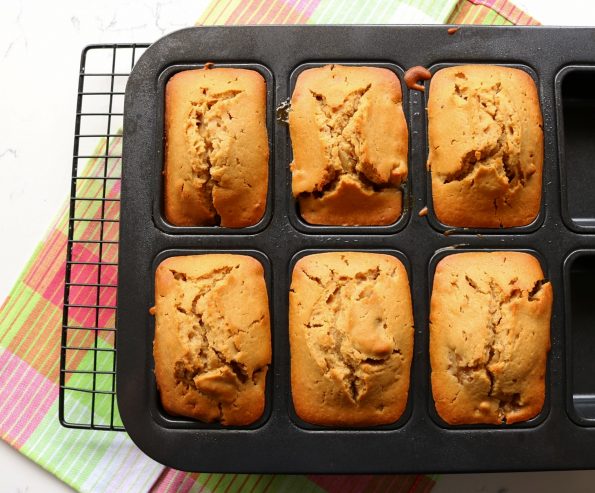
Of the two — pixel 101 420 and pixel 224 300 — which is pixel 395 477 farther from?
pixel 101 420

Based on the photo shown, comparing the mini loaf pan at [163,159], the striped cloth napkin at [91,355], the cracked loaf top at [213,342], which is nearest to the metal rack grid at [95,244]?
the striped cloth napkin at [91,355]

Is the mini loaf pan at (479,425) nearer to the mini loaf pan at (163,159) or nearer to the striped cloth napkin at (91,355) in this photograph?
the striped cloth napkin at (91,355)

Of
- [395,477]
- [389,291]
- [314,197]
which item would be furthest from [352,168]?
[395,477]

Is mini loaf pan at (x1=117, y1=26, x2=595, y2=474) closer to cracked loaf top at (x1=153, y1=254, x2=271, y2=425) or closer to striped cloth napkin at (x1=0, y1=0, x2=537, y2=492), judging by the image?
cracked loaf top at (x1=153, y1=254, x2=271, y2=425)

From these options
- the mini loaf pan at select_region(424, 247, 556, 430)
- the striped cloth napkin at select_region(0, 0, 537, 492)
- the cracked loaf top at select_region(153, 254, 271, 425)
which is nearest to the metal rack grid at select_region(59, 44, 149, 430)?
the striped cloth napkin at select_region(0, 0, 537, 492)

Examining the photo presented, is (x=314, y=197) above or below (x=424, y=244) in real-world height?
above

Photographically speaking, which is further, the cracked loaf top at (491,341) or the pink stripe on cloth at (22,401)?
the pink stripe on cloth at (22,401)
